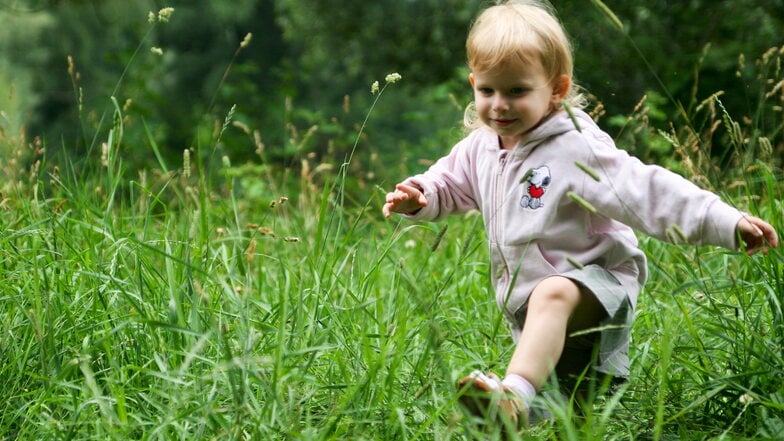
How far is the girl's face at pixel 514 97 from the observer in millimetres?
2361

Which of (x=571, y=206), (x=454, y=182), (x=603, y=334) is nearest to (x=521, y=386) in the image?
(x=603, y=334)

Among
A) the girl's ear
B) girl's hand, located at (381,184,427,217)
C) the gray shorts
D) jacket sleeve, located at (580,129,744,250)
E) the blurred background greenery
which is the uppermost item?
A: the girl's ear

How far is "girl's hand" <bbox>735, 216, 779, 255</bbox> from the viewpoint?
6.68 ft

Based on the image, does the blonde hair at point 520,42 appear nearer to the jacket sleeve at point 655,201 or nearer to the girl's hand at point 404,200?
the jacket sleeve at point 655,201

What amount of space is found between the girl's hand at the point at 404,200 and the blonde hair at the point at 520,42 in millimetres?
333

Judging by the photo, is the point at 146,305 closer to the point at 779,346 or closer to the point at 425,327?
the point at 425,327

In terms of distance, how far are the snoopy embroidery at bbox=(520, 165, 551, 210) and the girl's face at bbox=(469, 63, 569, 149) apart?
0.37 ft

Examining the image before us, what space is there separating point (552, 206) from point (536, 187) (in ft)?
0.23

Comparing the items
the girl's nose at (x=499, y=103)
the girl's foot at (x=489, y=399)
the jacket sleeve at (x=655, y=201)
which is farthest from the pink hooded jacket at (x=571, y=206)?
the girl's foot at (x=489, y=399)

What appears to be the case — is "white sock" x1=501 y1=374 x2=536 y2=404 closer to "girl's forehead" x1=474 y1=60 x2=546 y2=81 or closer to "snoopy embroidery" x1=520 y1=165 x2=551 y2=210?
"snoopy embroidery" x1=520 y1=165 x2=551 y2=210

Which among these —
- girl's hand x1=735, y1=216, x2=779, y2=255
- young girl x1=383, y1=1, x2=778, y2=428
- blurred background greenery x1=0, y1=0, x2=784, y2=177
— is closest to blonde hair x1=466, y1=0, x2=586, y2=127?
young girl x1=383, y1=1, x2=778, y2=428

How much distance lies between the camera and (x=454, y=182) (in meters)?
2.66

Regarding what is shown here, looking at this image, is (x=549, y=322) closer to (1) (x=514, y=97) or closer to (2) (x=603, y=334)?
(2) (x=603, y=334)

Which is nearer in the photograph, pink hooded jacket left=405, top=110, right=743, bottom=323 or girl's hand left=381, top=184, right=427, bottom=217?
pink hooded jacket left=405, top=110, right=743, bottom=323
